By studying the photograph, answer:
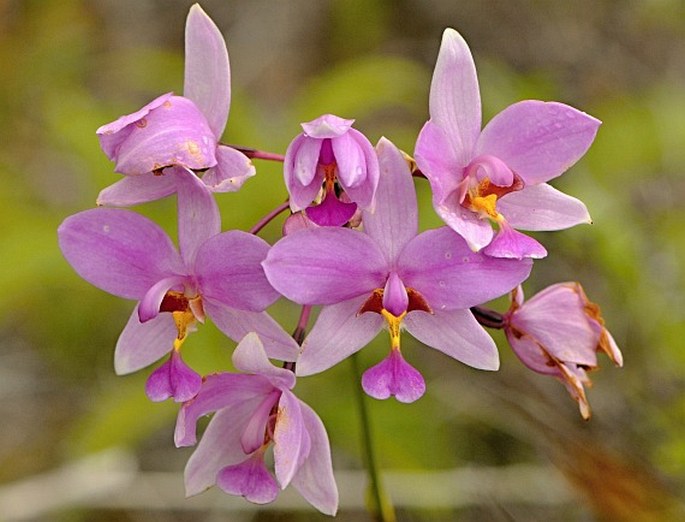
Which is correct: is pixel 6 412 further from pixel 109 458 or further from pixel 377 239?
pixel 377 239

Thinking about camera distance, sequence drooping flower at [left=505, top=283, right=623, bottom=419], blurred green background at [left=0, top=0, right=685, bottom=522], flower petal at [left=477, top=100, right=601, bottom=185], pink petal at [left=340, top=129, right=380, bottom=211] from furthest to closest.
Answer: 1. blurred green background at [left=0, top=0, right=685, bottom=522]
2. drooping flower at [left=505, top=283, right=623, bottom=419]
3. flower petal at [left=477, top=100, right=601, bottom=185]
4. pink petal at [left=340, top=129, right=380, bottom=211]

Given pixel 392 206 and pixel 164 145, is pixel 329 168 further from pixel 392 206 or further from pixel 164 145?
pixel 164 145

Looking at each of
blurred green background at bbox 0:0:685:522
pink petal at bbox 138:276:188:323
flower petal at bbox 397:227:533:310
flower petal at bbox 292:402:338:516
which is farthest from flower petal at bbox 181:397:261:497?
blurred green background at bbox 0:0:685:522

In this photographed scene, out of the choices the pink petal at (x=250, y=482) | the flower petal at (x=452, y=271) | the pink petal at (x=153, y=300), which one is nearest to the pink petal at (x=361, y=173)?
the flower petal at (x=452, y=271)

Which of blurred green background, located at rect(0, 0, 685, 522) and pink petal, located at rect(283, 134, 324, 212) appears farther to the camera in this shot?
blurred green background, located at rect(0, 0, 685, 522)

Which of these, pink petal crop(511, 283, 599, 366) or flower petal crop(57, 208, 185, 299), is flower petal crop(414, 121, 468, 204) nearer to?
pink petal crop(511, 283, 599, 366)

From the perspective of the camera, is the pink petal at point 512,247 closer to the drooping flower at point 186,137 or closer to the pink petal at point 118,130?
the drooping flower at point 186,137
